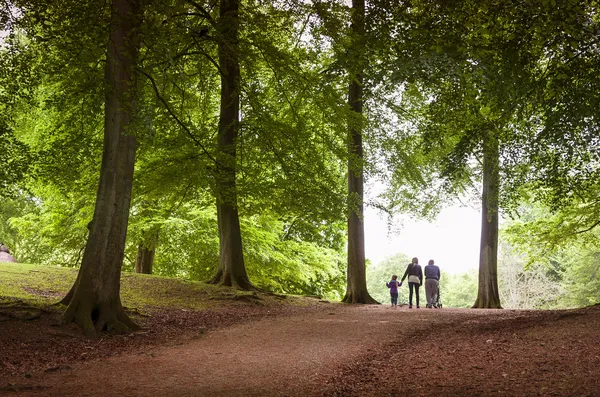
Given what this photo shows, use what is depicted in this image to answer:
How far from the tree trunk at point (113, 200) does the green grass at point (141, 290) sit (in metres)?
2.09

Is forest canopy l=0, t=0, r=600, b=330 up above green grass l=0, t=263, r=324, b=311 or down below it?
above

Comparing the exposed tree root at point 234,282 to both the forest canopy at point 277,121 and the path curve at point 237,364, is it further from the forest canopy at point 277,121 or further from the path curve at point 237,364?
the path curve at point 237,364

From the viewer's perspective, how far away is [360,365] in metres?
6.77

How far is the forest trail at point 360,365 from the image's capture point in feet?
17.6

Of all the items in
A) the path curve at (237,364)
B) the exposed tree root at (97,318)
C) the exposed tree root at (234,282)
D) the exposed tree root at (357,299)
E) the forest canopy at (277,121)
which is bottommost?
the path curve at (237,364)

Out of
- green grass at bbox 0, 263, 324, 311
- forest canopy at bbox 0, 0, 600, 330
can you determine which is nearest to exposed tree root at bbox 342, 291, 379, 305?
forest canopy at bbox 0, 0, 600, 330

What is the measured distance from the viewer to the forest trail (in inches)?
211

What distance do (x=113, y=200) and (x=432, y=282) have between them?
11243 mm

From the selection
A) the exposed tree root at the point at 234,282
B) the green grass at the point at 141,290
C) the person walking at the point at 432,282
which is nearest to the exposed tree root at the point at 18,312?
the green grass at the point at 141,290

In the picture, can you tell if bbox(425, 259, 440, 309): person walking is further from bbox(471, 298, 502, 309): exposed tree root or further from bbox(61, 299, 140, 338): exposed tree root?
bbox(61, 299, 140, 338): exposed tree root

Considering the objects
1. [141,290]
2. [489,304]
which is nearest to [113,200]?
[141,290]

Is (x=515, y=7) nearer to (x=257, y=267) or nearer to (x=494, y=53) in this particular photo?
(x=494, y=53)

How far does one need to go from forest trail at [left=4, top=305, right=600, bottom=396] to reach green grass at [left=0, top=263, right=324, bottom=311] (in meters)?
4.00

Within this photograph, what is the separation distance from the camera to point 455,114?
1010cm
